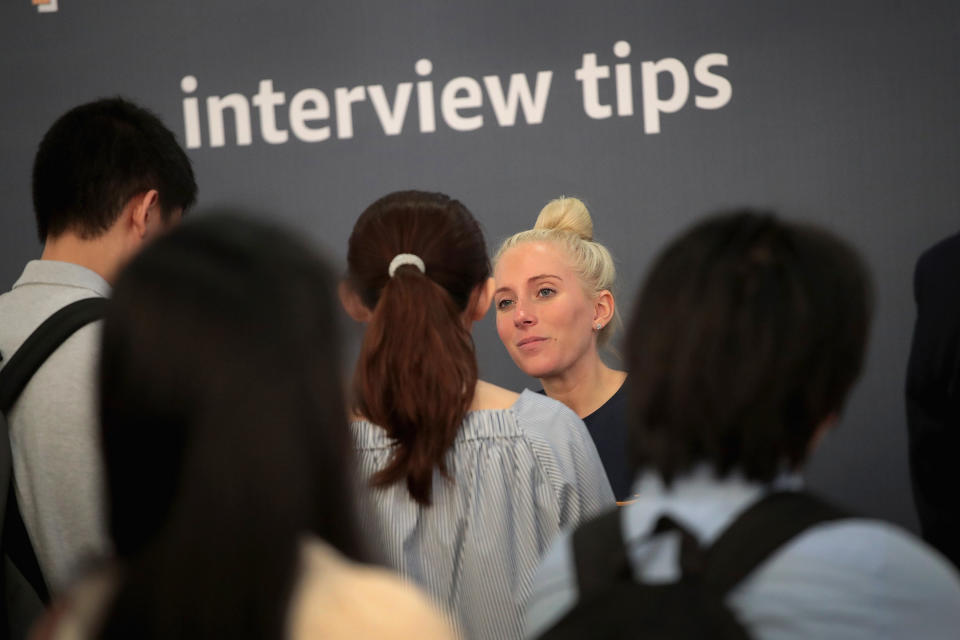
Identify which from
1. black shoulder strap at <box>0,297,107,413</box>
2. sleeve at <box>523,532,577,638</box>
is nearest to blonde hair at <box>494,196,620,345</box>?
black shoulder strap at <box>0,297,107,413</box>

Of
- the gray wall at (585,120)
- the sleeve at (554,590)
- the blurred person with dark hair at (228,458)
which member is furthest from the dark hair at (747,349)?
the gray wall at (585,120)

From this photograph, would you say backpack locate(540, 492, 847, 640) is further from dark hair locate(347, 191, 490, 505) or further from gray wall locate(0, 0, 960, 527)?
gray wall locate(0, 0, 960, 527)

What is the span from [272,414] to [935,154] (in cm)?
325

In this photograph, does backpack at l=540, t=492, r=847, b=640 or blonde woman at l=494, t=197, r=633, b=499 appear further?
blonde woman at l=494, t=197, r=633, b=499

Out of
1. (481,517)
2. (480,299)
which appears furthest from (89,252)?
(481,517)

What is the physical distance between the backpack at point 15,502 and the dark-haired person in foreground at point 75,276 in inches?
0.6

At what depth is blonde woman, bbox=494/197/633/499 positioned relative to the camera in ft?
10.1

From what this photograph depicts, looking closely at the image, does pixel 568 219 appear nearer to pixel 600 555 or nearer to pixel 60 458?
pixel 60 458

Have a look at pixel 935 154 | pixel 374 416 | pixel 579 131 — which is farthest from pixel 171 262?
pixel 935 154

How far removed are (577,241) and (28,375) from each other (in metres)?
1.86

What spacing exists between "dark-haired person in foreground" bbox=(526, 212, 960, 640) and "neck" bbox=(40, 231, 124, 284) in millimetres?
1176

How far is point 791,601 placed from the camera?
96 centimetres

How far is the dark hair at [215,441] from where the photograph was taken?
78cm

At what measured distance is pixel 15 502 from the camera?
1720 mm
